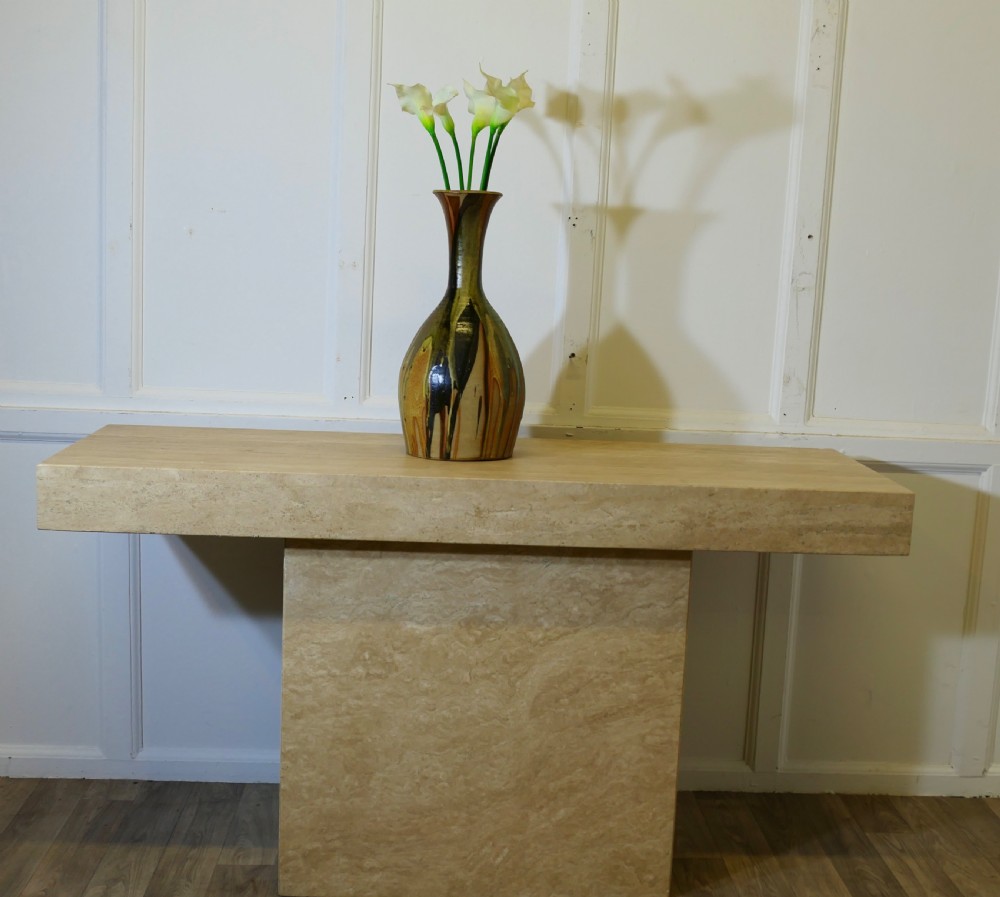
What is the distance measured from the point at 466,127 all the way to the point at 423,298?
1.19 ft

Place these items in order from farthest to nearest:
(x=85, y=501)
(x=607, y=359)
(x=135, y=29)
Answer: (x=607, y=359) < (x=135, y=29) < (x=85, y=501)

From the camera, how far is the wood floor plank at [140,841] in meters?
2.10

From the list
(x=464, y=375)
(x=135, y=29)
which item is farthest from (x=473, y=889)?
(x=135, y=29)

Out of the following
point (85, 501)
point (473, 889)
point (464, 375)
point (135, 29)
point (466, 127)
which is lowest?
point (473, 889)

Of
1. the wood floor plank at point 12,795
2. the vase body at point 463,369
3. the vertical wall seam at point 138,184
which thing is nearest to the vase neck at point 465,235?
the vase body at point 463,369

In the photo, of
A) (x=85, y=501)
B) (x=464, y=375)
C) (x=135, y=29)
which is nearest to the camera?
(x=85, y=501)

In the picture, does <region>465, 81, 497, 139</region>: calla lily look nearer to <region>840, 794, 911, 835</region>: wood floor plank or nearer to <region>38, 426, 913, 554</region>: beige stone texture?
<region>38, 426, 913, 554</region>: beige stone texture

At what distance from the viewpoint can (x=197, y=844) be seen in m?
2.26

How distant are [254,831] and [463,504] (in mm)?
929

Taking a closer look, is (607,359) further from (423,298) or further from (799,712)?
(799,712)

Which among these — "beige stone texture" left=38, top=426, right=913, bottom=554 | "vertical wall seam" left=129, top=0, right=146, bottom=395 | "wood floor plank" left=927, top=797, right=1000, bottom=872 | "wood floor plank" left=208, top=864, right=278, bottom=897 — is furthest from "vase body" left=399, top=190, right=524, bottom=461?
"wood floor plank" left=927, top=797, right=1000, bottom=872

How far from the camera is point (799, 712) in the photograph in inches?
101

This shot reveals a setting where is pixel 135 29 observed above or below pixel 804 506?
above

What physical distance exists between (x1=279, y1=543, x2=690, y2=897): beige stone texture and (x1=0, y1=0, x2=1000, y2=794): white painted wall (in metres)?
0.48
